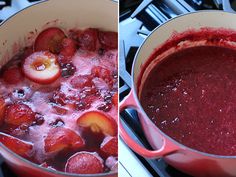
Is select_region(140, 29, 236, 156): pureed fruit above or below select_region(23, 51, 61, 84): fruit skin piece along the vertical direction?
above

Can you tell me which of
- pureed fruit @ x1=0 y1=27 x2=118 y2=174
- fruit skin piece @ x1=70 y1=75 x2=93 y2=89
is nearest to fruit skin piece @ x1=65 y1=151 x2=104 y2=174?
pureed fruit @ x1=0 y1=27 x2=118 y2=174

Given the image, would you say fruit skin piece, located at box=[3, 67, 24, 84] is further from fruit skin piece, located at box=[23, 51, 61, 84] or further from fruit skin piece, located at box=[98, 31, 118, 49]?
fruit skin piece, located at box=[98, 31, 118, 49]

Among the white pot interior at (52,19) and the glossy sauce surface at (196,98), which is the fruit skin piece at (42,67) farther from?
the glossy sauce surface at (196,98)

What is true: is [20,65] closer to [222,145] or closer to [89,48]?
[89,48]

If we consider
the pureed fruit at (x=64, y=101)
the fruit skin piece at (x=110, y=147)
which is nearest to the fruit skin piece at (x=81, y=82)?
the pureed fruit at (x=64, y=101)

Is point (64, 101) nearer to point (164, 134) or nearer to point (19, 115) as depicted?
point (19, 115)

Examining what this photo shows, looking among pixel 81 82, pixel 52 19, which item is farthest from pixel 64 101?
pixel 52 19

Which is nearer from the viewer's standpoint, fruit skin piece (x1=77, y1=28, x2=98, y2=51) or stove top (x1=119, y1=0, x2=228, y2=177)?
stove top (x1=119, y1=0, x2=228, y2=177)
